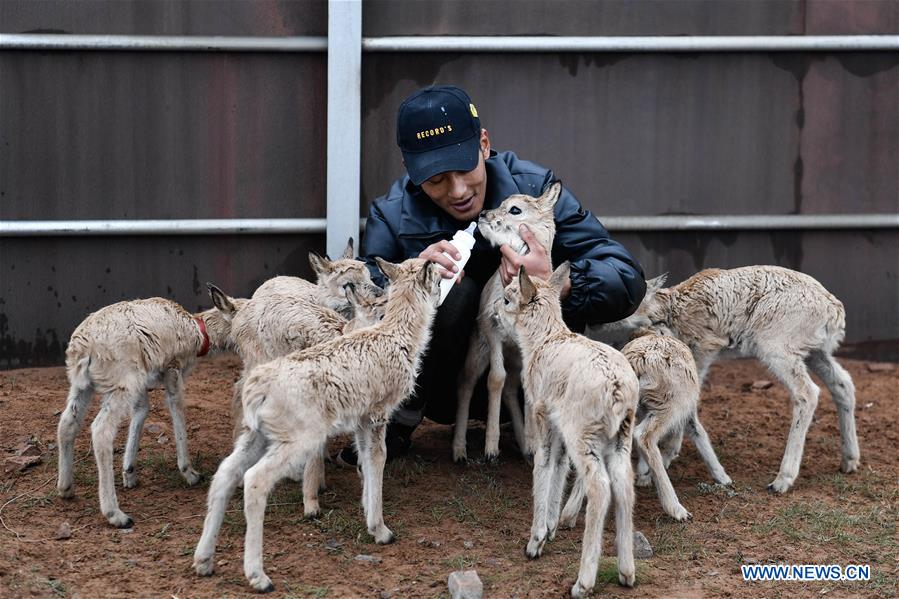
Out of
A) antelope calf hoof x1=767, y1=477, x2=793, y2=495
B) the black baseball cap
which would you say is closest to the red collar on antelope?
the black baseball cap

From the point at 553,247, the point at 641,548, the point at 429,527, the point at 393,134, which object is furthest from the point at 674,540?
the point at 393,134

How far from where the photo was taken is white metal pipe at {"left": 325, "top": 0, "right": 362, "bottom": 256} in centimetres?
780

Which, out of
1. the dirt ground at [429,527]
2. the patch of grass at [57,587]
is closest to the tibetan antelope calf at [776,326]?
the dirt ground at [429,527]

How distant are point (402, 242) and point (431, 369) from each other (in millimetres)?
760

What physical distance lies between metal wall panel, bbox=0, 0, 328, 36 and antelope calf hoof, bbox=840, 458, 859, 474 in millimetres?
4745

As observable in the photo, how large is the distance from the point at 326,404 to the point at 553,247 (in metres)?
Answer: 2.12

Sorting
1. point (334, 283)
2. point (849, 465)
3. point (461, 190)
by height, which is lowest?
point (849, 465)

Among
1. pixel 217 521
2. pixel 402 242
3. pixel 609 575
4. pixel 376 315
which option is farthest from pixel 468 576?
pixel 402 242

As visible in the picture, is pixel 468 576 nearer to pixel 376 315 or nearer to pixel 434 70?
pixel 376 315

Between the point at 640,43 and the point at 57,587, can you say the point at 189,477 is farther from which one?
the point at 640,43

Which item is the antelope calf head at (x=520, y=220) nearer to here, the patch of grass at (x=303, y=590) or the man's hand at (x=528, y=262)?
the man's hand at (x=528, y=262)

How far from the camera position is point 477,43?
26.2 ft

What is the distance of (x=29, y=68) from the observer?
7.66 meters

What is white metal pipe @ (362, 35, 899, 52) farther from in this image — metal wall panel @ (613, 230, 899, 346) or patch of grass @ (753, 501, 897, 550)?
patch of grass @ (753, 501, 897, 550)
